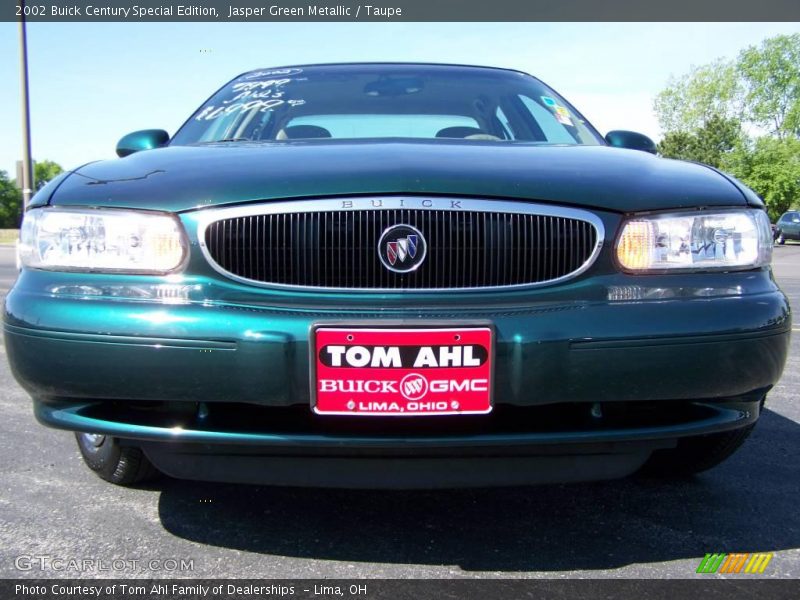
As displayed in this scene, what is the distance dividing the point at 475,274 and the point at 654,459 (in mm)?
1127

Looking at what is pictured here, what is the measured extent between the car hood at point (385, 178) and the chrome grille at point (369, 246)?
0.15ft

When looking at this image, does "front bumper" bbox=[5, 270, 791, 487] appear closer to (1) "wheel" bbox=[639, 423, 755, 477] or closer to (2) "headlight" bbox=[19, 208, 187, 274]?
(2) "headlight" bbox=[19, 208, 187, 274]

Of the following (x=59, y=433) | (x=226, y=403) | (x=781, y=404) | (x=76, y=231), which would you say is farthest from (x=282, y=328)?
(x=781, y=404)

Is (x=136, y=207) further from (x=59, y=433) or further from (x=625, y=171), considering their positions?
(x=59, y=433)

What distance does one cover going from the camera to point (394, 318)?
67.6 inches

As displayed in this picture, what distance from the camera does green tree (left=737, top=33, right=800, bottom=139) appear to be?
54844 millimetres

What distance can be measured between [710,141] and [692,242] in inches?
2152

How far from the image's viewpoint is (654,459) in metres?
2.52

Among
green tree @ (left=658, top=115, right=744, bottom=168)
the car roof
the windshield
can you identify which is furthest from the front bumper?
green tree @ (left=658, top=115, right=744, bottom=168)

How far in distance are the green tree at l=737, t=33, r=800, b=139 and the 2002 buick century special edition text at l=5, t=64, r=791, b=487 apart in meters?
60.1

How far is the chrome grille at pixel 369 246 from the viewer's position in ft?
5.93
